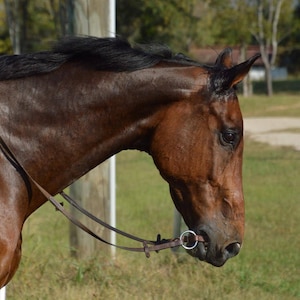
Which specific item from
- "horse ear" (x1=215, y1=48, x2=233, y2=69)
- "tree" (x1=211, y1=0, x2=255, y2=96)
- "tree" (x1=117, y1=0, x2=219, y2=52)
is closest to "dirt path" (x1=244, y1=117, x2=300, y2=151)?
"tree" (x1=117, y1=0, x2=219, y2=52)

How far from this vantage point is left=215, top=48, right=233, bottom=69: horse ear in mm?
3883

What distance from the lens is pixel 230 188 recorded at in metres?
3.80

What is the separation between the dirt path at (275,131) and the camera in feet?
67.7

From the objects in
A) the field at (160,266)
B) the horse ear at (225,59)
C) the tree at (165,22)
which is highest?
the horse ear at (225,59)

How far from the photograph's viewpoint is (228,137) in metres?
3.75

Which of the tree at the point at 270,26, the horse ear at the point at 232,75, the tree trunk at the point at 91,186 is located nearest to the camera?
the horse ear at the point at 232,75

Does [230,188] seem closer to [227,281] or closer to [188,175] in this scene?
[188,175]

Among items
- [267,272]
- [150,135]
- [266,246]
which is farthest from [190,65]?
[266,246]

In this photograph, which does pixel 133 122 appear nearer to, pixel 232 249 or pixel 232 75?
pixel 232 75

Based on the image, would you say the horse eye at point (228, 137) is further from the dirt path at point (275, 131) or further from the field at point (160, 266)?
the dirt path at point (275, 131)

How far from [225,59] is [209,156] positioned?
1.72ft

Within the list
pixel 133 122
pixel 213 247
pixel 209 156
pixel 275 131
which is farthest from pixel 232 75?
pixel 275 131

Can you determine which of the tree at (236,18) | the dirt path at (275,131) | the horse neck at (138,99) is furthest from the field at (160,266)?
the tree at (236,18)

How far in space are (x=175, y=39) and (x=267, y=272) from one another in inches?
1458
